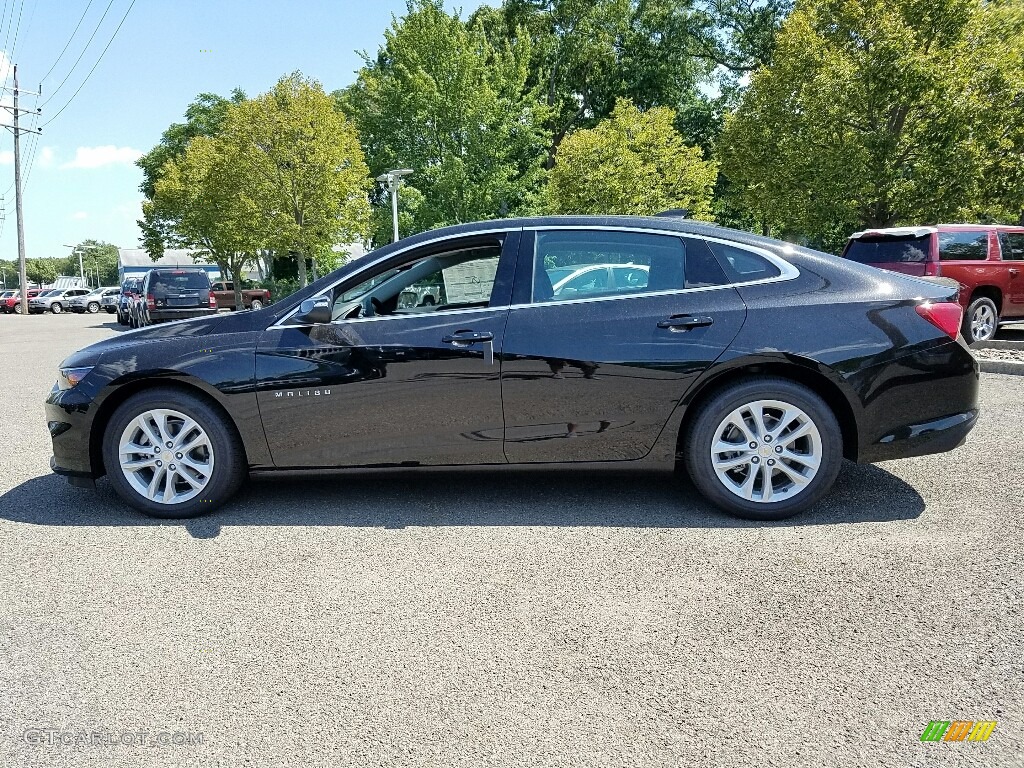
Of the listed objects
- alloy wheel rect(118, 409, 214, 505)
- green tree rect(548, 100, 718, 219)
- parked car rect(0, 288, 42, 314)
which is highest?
green tree rect(548, 100, 718, 219)

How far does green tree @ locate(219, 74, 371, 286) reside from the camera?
28.8m

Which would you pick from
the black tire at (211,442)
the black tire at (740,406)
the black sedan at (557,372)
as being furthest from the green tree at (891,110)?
the black tire at (211,442)

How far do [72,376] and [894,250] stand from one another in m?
10.7

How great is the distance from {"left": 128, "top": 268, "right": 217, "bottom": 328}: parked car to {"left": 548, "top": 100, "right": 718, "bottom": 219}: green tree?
11737 millimetres

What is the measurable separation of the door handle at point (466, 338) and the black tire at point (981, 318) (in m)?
9.98

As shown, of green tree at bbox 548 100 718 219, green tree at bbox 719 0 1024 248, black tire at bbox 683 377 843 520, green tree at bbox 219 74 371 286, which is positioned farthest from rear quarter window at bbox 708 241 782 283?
green tree at bbox 219 74 371 286

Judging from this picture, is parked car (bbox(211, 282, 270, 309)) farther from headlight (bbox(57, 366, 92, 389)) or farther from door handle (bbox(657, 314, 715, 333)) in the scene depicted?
door handle (bbox(657, 314, 715, 333))

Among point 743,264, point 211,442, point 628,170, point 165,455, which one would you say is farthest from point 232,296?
point 743,264

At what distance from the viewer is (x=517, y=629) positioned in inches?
119

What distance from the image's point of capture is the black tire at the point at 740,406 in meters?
4.12

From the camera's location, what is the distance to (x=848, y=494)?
4.62 m

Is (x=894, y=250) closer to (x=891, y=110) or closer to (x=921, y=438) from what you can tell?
(x=921, y=438)

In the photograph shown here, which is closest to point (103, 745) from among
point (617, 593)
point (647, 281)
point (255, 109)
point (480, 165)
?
point (617, 593)

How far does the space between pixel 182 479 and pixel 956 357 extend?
13.8 feet
